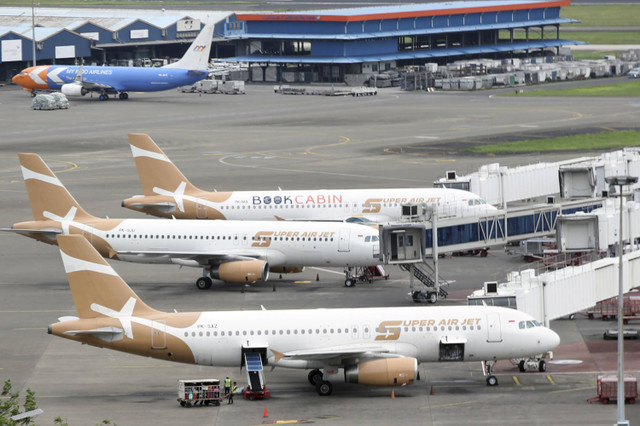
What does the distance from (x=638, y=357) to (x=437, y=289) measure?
15.2 metres

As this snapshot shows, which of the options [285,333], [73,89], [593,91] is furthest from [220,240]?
[593,91]

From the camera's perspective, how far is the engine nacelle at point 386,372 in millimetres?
52188

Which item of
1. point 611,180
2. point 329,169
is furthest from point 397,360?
point 329,169

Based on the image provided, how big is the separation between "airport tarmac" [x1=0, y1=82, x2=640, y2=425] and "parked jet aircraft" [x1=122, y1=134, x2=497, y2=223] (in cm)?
516

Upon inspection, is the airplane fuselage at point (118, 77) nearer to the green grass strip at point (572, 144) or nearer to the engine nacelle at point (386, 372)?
the green grass strip at point (572, 144)

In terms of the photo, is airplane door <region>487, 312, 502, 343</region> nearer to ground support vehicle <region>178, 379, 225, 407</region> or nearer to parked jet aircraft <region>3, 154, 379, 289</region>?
ground support vehicle <region>178, 379, 225, 407</region>

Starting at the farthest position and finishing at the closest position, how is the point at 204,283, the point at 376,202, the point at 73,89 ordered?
the point at 73,89 < the point at 376,202 < the point at 204,283

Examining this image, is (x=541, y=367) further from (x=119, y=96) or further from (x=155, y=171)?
(x=119, y=96)

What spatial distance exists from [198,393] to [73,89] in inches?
5826

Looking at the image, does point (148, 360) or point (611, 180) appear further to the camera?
point (148, 360)

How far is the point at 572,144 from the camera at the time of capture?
13838 centimetres

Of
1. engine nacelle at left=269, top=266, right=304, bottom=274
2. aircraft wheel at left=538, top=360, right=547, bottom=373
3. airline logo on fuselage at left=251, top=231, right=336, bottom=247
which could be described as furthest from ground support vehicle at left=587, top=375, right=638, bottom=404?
engine nacelle at left=269, top=266, right=304, bottom=274

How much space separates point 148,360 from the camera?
2375 inches

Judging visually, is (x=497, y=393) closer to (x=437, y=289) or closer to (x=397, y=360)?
(x=397, y=360)
